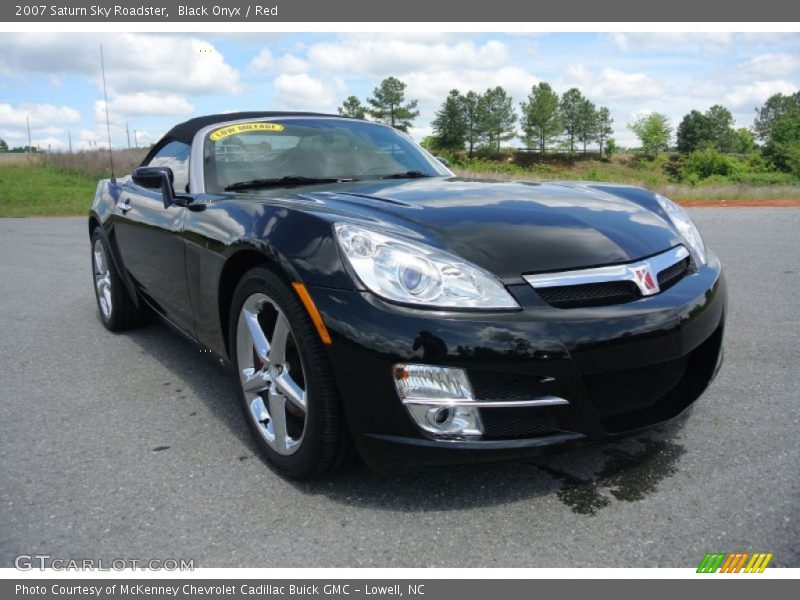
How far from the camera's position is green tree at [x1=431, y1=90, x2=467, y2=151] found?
83.9 meters

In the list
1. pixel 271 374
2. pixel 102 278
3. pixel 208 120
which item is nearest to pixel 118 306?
pixel 102 278

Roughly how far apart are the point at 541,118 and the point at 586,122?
29.8 ft

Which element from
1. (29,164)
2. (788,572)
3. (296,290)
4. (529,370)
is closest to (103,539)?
(296,290)

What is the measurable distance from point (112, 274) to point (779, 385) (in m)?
4.02

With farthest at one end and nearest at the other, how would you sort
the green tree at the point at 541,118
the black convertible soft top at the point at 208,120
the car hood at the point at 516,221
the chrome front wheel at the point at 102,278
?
the green tree at the point at 541,118 < the chrome front wheel at the point at 102,278 < the black convertible soft top at the point at 208,120 < the car hood at the point at 516,221

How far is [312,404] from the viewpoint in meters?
2.19

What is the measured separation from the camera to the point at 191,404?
3232 millimetres

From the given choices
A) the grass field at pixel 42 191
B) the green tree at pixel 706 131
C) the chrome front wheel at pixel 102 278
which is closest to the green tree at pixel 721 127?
the green tree at pixel 706 131

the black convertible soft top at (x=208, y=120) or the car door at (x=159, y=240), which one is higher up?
the black convertible soft top at (x=208, y=120)

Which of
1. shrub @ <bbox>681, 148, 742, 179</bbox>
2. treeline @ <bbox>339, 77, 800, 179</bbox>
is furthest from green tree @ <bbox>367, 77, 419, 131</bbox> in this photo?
shrub @ <bbox>681, 148, 742, 179</bbox>

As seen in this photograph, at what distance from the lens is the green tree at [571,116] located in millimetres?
88500

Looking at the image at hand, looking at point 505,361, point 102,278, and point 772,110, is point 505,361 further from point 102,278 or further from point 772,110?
point 772,110
